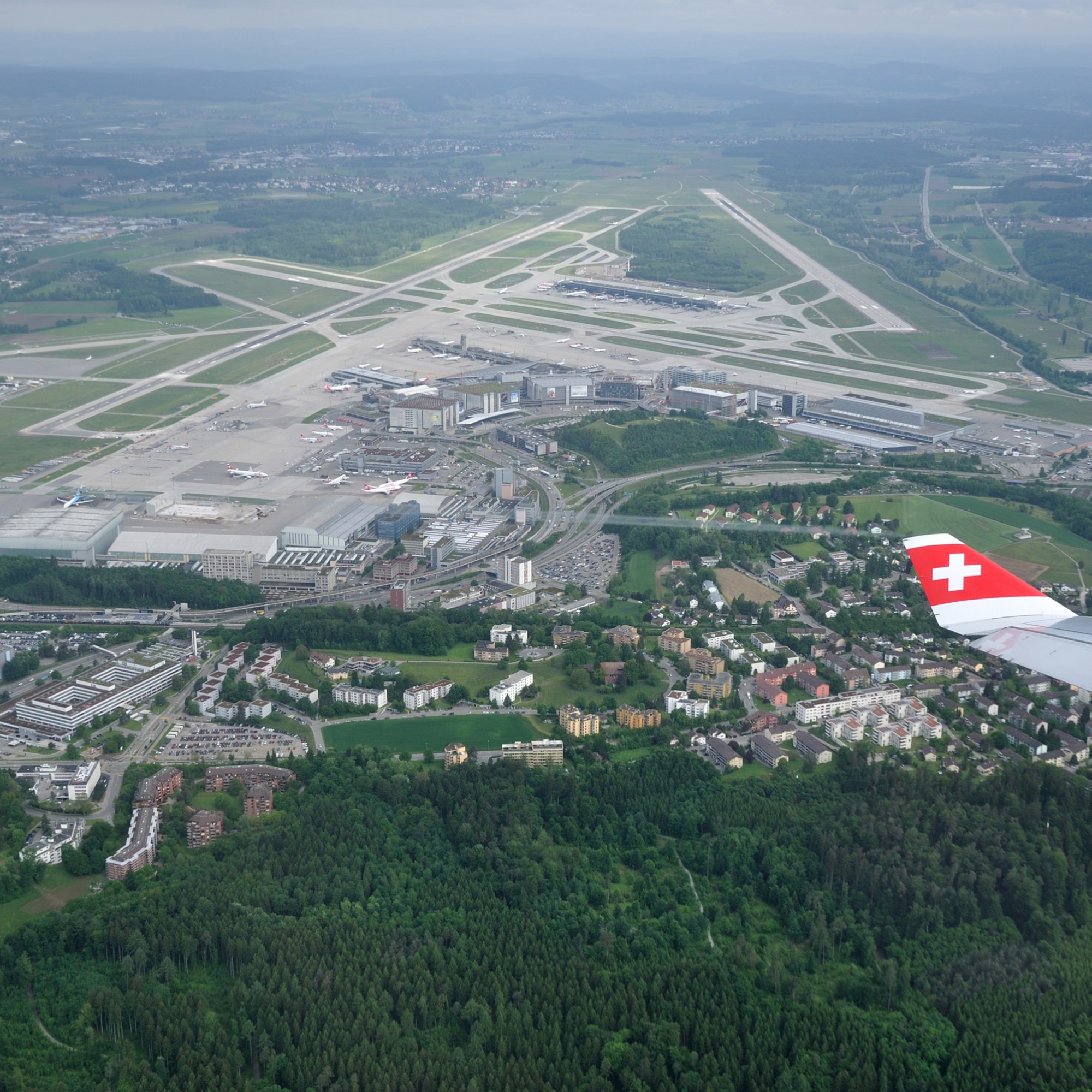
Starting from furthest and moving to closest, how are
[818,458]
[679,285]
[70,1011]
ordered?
[679,285] → [818,458] → [70,1011]

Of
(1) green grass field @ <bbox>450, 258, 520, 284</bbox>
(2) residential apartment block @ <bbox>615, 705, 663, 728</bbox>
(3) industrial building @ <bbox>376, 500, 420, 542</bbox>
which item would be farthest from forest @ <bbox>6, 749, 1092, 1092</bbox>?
(1) green grass field @ <bbox>450, 258, 520, 284</bbox>

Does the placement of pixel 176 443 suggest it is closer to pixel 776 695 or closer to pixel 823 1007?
pixel 776 695

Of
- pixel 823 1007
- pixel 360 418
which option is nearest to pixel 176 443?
pixel 360 418

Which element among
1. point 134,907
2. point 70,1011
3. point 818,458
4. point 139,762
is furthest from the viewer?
point 818,458

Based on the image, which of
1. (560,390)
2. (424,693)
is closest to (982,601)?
(424,693)

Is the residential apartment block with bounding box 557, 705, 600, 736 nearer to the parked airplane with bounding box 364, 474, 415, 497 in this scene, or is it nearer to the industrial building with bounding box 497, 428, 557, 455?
the parked airplane with bounding box 364, 474, 415, 497

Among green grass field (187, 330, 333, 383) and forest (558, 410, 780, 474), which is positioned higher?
forest (558, 410, 780, 474)
